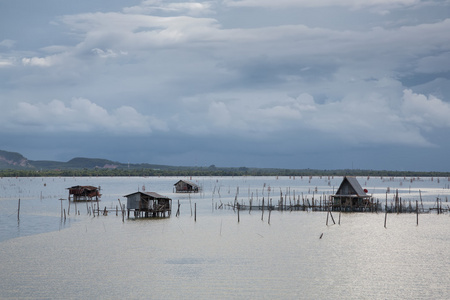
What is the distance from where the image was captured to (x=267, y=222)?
4803 cm

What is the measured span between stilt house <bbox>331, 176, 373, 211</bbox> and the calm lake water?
374 inches

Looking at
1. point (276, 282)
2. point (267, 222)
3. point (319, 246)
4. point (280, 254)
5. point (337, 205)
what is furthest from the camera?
point (337, 205)

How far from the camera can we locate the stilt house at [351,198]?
5787 cm

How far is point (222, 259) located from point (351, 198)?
32060mm

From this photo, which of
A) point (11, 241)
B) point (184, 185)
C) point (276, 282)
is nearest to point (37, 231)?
point (11, 241)

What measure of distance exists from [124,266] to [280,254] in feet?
31.7

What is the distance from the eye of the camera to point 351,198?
57.7 meters

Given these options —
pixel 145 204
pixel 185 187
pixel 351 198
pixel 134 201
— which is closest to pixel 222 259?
pixel 145 204

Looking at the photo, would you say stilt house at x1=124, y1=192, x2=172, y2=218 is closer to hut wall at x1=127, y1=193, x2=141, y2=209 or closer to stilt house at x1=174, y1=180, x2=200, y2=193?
hut wall at x1=127, y1=193, x2=141, y2=209

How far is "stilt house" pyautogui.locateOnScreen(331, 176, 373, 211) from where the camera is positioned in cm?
5787

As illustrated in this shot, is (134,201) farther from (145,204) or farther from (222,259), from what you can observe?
(222,259)

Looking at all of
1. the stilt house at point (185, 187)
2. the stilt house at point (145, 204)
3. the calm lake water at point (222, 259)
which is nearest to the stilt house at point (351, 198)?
the calm lake water at point (222, 259)

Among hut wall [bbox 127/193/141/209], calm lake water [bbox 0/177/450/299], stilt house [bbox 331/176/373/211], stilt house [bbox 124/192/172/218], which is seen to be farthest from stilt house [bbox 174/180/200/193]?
calm lake water [bbox 0/177/450/299]

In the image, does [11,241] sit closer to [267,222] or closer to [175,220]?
[175,220]
